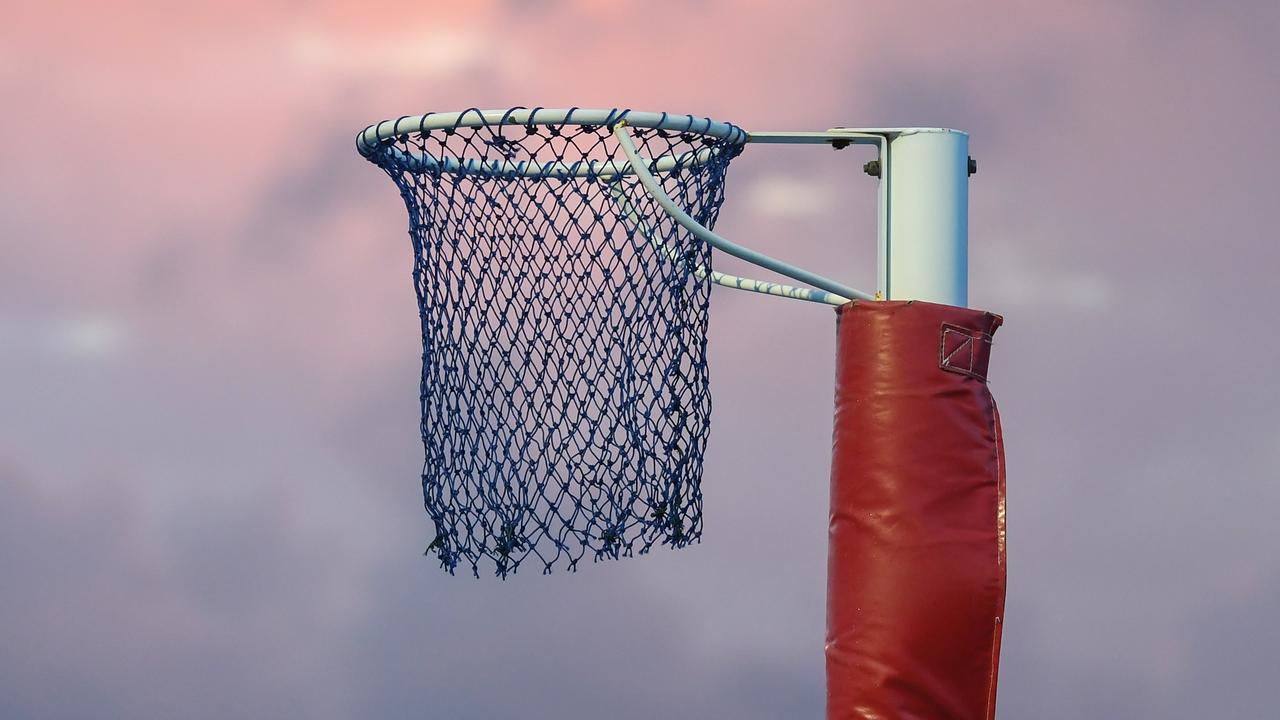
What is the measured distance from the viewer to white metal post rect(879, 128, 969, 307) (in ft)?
12.5

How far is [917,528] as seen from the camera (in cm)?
369

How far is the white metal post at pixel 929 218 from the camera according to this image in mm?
3816

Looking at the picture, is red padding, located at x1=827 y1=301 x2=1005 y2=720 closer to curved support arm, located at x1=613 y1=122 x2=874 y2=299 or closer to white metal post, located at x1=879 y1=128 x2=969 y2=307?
white metal post, located at x1=879 y1=128 x2=969 y2=307

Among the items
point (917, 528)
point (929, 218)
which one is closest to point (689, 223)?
point (929, 218)

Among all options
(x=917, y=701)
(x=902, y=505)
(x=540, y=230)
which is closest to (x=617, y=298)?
(x=540, y=230)

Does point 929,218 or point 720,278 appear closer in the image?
point 929,218

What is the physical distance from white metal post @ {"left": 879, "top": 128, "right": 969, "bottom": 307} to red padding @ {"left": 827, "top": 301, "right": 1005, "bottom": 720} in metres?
0.10

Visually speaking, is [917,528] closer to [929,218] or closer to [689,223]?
[929,218]

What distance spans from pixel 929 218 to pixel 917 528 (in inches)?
30.7

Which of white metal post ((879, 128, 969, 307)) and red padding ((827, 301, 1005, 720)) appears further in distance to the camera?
white metal post ((879, 128, 969, 307))

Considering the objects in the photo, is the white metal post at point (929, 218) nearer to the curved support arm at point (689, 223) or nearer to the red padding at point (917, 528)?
the red padding at point (917, 528)

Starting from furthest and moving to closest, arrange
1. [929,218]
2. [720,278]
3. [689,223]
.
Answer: [720,278]
[929,218]
[689,223]

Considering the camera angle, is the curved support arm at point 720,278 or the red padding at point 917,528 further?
the curved support arm at point 720,278

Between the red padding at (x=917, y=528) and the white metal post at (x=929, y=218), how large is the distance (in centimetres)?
10
